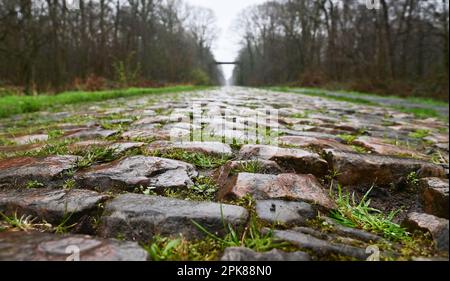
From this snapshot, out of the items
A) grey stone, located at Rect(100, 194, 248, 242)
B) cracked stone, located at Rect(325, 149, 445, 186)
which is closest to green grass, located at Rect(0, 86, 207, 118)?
grey stone, located at Rect(100, 194, 248, 242)

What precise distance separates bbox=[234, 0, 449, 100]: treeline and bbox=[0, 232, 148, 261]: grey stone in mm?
14121

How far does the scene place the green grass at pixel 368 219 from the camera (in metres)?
1.23

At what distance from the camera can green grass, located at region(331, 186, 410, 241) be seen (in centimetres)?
123

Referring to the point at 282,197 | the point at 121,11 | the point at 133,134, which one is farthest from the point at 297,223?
the point at 121,11

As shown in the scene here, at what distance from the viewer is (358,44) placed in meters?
32.1

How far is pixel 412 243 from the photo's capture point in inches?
44.4

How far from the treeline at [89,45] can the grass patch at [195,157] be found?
32.6ft

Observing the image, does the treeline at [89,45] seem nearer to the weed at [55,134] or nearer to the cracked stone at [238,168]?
the weed at [55,134]

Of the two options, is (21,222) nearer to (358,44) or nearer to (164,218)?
(164,218)

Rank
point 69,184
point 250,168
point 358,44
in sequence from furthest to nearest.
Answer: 1. point 358,44
2. point 250,168
3. point 69,184

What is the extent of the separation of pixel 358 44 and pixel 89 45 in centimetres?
2295

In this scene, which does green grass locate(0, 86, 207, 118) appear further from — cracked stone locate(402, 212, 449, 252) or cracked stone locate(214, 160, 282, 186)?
cracked stone locate(402, 212, 449, 252)

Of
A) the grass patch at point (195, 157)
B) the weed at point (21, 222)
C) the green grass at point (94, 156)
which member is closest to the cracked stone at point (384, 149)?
the grass patch at point (195, 157)

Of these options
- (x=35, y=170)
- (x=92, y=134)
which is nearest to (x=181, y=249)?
(x=35, y=170)
